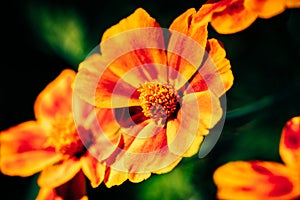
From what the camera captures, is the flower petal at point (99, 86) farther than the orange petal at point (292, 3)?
Yes

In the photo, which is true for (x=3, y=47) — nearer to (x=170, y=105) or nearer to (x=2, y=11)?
(x=2, y=11)

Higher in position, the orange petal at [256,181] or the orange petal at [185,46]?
the orange petal at [185,46]

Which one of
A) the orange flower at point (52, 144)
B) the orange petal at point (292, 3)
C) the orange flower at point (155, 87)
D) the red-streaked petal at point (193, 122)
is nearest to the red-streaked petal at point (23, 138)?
the orange flower at point (52, 144)

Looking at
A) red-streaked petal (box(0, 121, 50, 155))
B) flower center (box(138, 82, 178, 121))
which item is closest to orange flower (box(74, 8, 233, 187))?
flower center (box(138, 82, 178, 121))

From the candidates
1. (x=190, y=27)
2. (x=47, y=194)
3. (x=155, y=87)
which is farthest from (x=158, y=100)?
(x=47, y=194)

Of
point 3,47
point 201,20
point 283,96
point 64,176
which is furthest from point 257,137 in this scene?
point 3,47

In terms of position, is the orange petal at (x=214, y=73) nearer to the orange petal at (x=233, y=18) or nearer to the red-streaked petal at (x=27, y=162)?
the orange petal at (x=233, y=18)

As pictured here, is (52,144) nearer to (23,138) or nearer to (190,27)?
(23,138)
